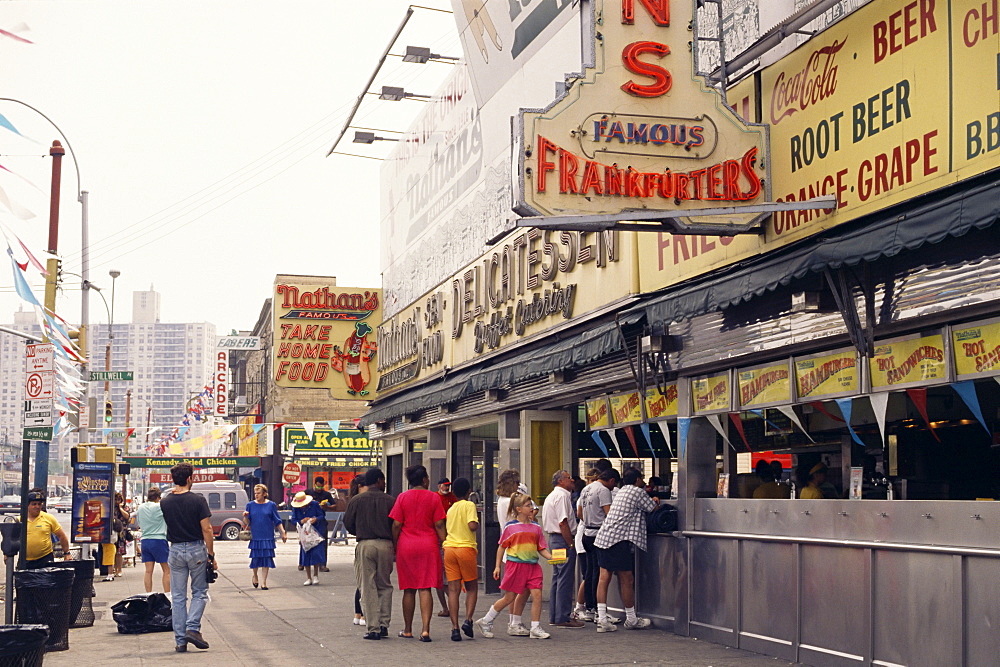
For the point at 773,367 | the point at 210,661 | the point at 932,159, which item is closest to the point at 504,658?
the point at 210,661

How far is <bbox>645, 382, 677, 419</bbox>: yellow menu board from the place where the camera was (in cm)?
1330

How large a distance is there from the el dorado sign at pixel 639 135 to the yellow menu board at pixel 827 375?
164 centimetres

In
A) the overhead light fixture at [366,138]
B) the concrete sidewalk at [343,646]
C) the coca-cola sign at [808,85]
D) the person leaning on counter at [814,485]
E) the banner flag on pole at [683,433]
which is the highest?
the overhead light fixture at [366,138]

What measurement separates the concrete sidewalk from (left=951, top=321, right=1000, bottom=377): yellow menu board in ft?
10.8

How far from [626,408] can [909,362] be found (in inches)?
212

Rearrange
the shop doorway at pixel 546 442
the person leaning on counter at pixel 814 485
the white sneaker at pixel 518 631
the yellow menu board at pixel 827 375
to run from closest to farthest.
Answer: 1. the yellow menu board at pixel 827 375
2. the person leaning on counter at pixel 814 485
3. the white sneaker at pixel 518 631
4. the shop doorway at pixel 546 442

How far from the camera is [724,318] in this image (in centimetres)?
1193

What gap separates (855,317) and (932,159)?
1455 millimetres

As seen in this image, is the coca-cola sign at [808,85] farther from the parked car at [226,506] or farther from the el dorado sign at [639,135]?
the parked car at [226,506]

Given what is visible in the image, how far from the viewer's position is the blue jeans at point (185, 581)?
39.1 feet

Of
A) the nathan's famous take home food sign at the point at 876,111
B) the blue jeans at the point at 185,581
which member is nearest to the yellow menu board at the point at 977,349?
the nathan's famous take home food sign at the point at 876,111

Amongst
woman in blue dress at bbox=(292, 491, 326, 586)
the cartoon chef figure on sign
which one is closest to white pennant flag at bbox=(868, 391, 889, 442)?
woman in blue dress at bbox=(292, 491, 326, 586)

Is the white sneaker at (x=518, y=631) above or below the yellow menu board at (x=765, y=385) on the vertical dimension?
below

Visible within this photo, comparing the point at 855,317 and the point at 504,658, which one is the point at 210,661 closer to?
Result: the point at 504,658
